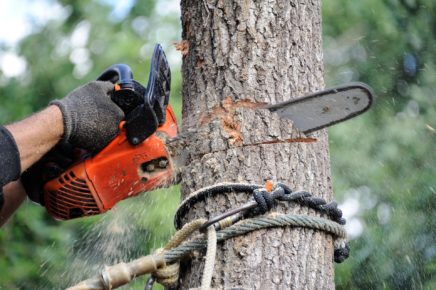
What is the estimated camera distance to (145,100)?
2.39 m

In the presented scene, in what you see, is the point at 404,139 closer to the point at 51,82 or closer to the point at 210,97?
the point at 51,82

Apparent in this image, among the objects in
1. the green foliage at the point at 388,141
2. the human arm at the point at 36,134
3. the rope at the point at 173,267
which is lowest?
the green foliage at the point at 388,141

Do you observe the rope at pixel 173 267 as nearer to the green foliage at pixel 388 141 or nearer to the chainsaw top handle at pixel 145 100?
the chainsaw top handle at pixel 145 100

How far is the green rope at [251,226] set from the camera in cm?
200

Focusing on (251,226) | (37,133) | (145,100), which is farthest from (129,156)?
(251,226)

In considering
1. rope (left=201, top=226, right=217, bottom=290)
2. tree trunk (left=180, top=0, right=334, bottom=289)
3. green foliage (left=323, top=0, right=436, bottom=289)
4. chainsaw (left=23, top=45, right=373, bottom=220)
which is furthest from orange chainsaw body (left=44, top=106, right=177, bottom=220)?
green foliage (left=323, top=0, right=436, bottom=289)

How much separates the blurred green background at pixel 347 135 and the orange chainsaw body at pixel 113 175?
1.99 m

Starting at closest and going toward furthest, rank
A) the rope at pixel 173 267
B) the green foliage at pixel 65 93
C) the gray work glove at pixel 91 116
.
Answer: the rope at pixel 173 267
the gray work glove at pixel 91 116
the green foliage at pixel 65 93

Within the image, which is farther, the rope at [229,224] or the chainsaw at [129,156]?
the chainsaw at [129,156]


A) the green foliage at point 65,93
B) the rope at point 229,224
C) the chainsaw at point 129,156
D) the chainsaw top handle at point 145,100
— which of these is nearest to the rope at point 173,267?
the rope at point 229,224

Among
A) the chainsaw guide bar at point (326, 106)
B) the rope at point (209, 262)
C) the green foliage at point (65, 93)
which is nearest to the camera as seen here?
the rope at point (209, 262)

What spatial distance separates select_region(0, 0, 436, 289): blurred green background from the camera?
5312 mm

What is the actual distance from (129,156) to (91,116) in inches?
8.6

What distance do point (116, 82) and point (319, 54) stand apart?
2.20ft
